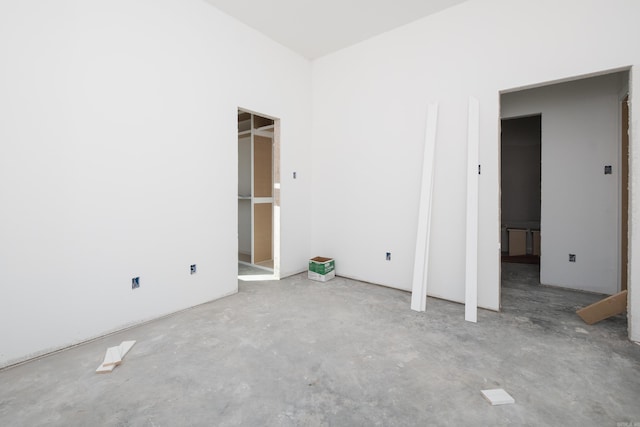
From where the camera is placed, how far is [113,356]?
221 cm

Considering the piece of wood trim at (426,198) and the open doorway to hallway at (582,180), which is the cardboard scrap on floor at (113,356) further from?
the open doorway to hallway at (582,180)

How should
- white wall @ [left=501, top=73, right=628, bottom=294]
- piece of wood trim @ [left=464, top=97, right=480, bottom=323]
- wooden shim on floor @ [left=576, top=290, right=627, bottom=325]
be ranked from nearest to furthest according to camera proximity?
wooden shim on floor @ [left=576, top=290, right=627, bottom=325]
piece of wood trim @ [left=464, top=97, right=480, bottom=323]
white wall @ [left=501, top=73, right=628, bottom=294]

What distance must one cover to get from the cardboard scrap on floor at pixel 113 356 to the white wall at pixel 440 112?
2815 mm

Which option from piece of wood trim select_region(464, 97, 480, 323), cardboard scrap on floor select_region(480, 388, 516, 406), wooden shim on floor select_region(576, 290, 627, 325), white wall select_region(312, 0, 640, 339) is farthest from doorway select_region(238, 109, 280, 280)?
wooden shim on floor select_region(576, 290, 627, 325)

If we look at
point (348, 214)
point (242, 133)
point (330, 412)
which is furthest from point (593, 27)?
point (242, 133)

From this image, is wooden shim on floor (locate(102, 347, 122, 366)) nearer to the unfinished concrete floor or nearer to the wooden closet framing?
the unfinished concrete floor

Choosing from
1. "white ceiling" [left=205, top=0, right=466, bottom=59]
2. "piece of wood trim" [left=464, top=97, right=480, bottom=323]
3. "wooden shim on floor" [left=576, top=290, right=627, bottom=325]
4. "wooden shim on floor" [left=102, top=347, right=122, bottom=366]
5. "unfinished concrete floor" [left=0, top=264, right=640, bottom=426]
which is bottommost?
"unfinished concrete floor" [left=0, top=264, right=640, bottom=426]

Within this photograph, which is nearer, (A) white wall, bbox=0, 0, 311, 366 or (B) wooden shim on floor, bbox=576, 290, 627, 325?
(A) white wall, bbox=0, 0, 311, 366

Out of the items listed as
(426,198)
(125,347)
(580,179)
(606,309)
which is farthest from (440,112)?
(125,347)

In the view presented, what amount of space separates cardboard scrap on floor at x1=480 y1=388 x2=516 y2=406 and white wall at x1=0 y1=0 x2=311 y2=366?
2822 mm

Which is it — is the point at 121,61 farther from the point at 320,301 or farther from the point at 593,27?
the point at 593,27

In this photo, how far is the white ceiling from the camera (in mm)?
3271

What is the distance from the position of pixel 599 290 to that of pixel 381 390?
11.4 ft

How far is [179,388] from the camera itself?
6.21ft
